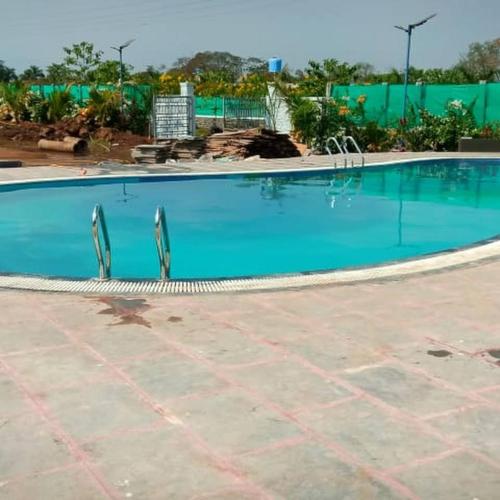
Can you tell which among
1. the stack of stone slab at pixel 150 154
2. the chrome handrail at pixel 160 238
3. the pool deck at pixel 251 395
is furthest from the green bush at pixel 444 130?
the chrome handrail at pixel 160 238

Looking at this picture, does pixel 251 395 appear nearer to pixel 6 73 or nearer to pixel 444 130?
pixel 444 130

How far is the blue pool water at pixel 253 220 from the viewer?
10.3 metres

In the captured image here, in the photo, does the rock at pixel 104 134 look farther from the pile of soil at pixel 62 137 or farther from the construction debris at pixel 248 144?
the construction debris at pixel 248 144

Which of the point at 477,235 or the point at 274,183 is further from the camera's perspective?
the point at 274,183

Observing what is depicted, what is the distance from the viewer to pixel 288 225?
12898mm

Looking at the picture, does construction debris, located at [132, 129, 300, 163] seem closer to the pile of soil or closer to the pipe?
the pile of soil

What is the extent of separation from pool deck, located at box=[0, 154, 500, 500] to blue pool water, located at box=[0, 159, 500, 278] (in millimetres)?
3524

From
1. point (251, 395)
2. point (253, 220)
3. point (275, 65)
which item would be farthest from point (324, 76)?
point (251, 395)

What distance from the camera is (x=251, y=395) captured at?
4.24 metres

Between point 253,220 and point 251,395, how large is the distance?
9.18 m

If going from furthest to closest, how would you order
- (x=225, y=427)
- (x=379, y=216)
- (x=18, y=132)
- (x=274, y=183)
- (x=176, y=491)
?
(x=18, y=132)
(x=274, y=183)
(x=379, y=216)
(x=225, y=427)
(x=176, y=491)

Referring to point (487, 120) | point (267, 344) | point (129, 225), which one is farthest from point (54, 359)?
point (487, 120)

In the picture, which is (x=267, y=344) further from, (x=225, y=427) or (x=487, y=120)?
(x=487, y=120)

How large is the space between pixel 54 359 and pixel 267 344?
5.02 ft
